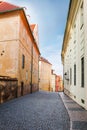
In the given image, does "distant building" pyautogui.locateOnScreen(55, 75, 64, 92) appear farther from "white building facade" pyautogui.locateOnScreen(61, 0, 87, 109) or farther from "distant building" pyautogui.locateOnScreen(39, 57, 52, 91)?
"white building facade" pyautogui.locateOnScreen(61, 0, 87, 109)

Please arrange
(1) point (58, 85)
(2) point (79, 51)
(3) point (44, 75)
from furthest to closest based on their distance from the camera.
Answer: (1) point (58, 85) → (3) point (44, 75) → (2) point (79, 51)

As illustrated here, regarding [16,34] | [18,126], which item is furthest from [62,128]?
[16,34]

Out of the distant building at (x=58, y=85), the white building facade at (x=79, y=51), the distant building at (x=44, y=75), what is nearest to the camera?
the white building facade at (x=79, y=51)

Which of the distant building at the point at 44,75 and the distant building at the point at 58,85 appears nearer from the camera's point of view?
the distant building at the point at 44,75

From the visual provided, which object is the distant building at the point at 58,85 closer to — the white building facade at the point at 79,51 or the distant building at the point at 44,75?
the distant building at the point at 44,75

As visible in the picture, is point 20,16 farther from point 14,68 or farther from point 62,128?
point 62,128

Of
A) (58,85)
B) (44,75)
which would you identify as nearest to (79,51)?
(44,75)

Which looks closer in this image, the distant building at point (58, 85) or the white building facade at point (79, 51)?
the white building facade at point (79, 51)

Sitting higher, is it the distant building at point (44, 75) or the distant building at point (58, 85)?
the distant building at point (44, 75)

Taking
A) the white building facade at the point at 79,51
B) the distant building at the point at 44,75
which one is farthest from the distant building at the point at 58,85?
the white building facade at the point at 79,51

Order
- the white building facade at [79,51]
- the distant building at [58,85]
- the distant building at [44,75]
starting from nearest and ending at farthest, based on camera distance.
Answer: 1. the white building facade at [79,51]
2. the distant building at [44,75]
3. the distant building at [58,85]

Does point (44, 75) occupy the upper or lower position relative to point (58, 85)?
upper

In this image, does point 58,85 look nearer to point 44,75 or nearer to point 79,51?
point 44,75

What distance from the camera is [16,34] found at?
1808 cm
